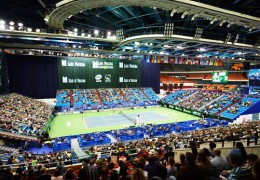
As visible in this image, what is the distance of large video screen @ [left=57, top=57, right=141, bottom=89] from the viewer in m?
39.8

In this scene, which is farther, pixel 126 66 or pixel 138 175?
pixel 126 66

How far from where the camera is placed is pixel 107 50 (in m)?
37.1

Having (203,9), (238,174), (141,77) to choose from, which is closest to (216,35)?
(203,9)

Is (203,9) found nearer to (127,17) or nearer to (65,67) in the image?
(127,17)

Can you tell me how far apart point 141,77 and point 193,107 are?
19.9 metres

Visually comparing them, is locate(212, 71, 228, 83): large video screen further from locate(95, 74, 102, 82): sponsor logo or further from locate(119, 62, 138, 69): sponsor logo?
locate(95, 74, 102, 82): sponsor logo

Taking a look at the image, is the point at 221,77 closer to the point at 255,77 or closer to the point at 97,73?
the point at 255,77

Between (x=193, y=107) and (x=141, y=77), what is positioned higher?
(x=141, y=77)

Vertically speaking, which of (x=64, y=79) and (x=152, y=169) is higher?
(x=64, y=79)

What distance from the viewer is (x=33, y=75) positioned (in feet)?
119

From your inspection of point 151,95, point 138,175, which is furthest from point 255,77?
point 138,175

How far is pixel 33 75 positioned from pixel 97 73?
14.2 m

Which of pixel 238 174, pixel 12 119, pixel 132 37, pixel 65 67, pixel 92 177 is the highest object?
pixel 132 37

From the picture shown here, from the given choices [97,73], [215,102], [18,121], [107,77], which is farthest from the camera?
[107,77]
